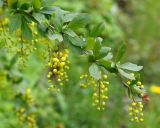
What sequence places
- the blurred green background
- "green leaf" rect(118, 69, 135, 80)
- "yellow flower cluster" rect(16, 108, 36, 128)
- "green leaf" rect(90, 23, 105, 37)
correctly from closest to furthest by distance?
"green leaf" rect(118, 69, 135, 80)
"green leaf" rect(90, 23, 105, 37)
"yellow flower cluster" rect(16, 108, 36, 128)
the blurred green background

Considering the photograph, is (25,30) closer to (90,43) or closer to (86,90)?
(90,43)

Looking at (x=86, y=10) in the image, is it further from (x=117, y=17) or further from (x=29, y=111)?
(x=29, y=111)

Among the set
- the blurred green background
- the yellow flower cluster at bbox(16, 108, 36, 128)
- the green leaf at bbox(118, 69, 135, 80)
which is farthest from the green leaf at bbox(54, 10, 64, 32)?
the blurred green background

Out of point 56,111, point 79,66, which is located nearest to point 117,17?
point 79,66

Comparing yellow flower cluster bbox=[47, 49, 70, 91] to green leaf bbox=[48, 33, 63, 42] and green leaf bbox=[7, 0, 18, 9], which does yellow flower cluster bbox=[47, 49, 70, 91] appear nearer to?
green leaf bbox=[48, 33, 63, 42]

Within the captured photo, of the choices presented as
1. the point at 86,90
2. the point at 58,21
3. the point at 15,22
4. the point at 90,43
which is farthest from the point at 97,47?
the point at 86,90
